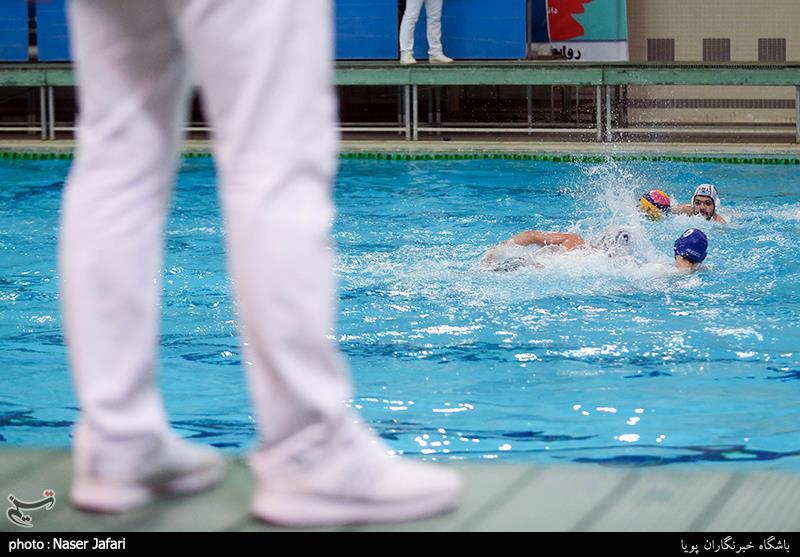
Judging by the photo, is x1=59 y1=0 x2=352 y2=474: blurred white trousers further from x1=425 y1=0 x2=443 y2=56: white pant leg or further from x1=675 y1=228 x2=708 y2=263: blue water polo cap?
x1=425 y1=0 x2=443 y2=56: white pant leg

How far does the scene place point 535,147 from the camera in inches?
579

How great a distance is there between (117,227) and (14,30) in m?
16.0

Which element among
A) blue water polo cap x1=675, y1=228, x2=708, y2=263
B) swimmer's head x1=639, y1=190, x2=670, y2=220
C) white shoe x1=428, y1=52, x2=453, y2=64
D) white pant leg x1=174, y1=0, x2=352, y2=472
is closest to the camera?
white pant leg x1=174, y1=0, x2=352, y2=472

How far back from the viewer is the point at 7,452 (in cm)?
229

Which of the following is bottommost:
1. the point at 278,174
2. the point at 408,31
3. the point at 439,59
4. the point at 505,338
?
the point at 505,338

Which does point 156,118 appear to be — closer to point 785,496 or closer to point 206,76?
point 206,76

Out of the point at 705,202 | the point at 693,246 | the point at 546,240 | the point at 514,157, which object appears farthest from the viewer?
the point at 514,157

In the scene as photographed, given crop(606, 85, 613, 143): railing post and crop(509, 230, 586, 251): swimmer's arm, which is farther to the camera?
crop(606, 85, 613, 143): railing post

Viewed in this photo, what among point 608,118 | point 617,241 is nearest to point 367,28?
point 608,118

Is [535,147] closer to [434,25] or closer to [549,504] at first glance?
[434,25]

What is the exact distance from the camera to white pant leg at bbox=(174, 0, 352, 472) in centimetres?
172

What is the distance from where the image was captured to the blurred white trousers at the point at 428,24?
15.5 meters

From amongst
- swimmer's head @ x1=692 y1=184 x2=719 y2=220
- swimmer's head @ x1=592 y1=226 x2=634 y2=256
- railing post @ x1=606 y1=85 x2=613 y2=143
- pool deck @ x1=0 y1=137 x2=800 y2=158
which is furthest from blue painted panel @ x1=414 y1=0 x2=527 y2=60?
swimmer's head @ x1=592 y1=226 x2=634 y2=256

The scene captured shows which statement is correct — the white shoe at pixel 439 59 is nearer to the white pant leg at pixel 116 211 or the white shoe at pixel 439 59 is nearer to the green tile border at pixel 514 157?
the green tile border at pixel 514 157
